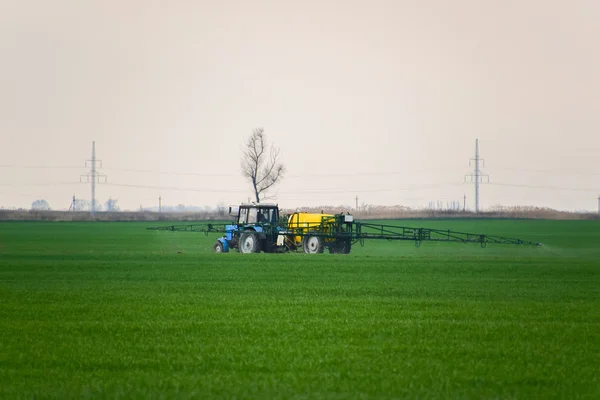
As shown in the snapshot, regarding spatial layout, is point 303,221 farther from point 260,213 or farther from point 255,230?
point 255,230

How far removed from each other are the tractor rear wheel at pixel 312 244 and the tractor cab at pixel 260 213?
187cm

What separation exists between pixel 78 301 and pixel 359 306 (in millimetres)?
6209

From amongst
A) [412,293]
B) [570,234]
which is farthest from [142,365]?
[570,234]

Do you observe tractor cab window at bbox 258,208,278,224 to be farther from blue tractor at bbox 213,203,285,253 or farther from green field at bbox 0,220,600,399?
green field at bbox 0,220,600,399

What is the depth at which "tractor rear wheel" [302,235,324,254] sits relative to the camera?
154 ft

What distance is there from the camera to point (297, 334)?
1666 cm

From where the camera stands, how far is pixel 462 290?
2605 cm

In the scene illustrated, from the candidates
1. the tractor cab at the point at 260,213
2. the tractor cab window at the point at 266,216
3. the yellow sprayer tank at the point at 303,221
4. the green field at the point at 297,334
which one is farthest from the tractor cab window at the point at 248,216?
the green field at the point at 297,334

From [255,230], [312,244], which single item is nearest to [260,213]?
[255,230]

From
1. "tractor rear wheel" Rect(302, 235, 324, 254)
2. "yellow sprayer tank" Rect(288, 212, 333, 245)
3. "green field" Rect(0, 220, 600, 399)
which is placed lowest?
"green field" Rect(0, 220, 600, 399)

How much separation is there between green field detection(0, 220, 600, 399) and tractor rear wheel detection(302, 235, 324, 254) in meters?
13.7

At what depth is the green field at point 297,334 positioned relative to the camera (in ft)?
40.7

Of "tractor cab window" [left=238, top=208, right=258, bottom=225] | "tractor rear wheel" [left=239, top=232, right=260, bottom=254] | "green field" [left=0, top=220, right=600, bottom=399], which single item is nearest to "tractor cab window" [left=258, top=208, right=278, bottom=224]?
"tractor cab window" [left=238, top=208, right=258, bottom=225]

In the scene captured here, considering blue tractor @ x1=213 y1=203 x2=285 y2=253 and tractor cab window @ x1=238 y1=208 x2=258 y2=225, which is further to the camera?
tractor cab window @ x1=238 y1=208 x2=258 y2=225
